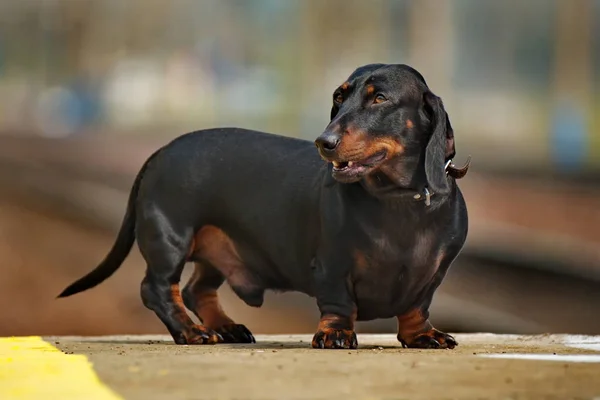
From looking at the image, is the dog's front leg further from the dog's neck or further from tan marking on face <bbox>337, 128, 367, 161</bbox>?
tan marking on face <bbox>337, 128, 367, 161</bbox>

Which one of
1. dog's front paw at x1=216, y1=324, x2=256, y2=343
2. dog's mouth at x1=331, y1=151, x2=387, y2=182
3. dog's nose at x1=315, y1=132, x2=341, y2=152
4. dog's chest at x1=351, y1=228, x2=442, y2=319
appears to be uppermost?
dog's nose at x1=315, y1=132, x2=341, y2=152

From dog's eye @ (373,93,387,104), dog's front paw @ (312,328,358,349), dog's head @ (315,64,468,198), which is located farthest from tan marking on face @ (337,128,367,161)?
dog's front paw @ (312,328,358,349)

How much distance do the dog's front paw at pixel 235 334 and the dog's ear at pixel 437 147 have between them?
41.1 inches

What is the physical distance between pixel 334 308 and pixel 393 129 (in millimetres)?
601

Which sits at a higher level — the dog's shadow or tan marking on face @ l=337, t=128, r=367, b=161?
tan marking on face @ l=337, t=128, r=367, b=161

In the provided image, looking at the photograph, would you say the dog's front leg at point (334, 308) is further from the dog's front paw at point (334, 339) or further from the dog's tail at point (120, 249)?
the dog's tail at point (120, 249)

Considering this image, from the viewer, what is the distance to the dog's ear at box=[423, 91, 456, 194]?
4.23 m

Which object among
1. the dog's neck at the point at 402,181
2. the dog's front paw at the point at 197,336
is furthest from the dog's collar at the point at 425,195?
the dog's front paw at the point at 197,336

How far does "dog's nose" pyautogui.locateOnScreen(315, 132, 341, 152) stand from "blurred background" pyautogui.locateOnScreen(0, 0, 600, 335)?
5.28 m

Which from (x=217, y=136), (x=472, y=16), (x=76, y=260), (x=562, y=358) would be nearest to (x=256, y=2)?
(x=472, y=16)

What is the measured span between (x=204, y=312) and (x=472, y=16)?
31.2 feet

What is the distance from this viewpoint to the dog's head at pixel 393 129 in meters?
4.14

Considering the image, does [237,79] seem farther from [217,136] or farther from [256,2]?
[217,136]

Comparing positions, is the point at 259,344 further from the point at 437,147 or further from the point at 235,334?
the point at 437,147
